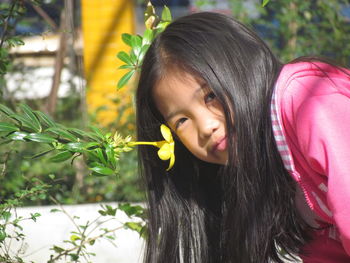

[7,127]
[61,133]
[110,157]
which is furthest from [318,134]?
[7,127]

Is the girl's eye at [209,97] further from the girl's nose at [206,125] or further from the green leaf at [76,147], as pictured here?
the green leaf at [76,147]

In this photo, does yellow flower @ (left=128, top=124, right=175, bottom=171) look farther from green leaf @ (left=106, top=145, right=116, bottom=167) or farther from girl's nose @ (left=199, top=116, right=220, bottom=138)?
green leaf @ (left=106, top=145, right=116, bottom=167)

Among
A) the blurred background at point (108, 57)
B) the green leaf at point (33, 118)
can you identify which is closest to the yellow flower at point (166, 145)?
the green leaf at point (33, 118)

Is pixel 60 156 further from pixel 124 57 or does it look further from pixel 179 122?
pixel 124 57

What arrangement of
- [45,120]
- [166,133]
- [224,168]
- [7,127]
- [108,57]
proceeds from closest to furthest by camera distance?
1. [7,127]
2. [45,120]
3. [166,133]
4. [224,168]
5. [108,57]

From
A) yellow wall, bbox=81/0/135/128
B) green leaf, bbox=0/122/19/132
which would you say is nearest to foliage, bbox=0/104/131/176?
green leaf, bbox=0/122/19/132

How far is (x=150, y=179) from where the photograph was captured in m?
2.36

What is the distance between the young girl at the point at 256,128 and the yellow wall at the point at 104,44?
195cm

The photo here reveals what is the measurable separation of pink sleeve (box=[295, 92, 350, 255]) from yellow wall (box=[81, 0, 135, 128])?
239cm

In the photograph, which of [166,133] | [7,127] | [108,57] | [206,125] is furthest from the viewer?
[108,57]

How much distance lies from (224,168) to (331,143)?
46 cm

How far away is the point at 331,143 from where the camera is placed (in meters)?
1.83

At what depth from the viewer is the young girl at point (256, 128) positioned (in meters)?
1.88

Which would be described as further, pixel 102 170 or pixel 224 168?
pixel 224 168
